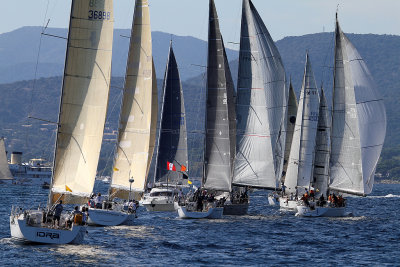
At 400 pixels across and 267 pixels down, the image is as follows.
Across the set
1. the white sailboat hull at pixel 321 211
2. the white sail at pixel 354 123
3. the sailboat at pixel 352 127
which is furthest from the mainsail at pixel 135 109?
the white sail at pixel 354 123

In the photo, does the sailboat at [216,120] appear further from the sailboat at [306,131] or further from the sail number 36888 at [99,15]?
the sailboat at [306,131]

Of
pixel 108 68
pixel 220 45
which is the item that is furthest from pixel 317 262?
pixel 220 45

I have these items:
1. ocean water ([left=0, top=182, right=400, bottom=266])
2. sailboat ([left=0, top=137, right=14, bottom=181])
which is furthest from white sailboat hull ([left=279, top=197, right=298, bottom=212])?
sailboat ([left=0, top=137, right=14, bottom=181])

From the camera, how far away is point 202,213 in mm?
67812

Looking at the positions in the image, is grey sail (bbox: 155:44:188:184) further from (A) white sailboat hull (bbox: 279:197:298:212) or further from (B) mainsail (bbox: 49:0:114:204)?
(B) mainsail (bbox: 49:0:114:204)

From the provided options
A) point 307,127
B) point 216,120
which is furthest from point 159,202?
point 307,127

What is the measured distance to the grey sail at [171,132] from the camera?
280 feet

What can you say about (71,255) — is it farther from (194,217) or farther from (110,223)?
(194,217)

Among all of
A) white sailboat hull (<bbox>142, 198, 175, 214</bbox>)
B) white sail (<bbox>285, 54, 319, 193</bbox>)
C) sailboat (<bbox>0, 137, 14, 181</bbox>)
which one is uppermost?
white sail (<bbox>285, 54, 319, 193</bbox>)

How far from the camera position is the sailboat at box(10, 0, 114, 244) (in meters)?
50.9

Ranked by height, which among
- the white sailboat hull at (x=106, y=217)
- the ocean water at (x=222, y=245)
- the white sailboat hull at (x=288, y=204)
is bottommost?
the ocean water at (x=222, y=245)

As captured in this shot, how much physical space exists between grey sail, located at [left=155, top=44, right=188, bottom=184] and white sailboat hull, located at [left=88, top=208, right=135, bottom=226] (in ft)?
81.9

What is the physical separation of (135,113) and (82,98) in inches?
545

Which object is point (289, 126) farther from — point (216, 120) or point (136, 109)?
point (136, 109)
